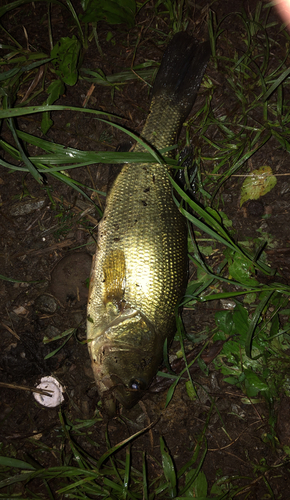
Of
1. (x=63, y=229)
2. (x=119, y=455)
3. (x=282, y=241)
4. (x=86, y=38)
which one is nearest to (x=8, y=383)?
(x=119, y=455)

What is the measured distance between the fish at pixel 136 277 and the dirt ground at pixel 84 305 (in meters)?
0.49

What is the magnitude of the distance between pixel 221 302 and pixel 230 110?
6.15 ft

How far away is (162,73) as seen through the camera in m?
2.63

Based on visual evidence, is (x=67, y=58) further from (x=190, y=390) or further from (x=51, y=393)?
(x=190, y=390)

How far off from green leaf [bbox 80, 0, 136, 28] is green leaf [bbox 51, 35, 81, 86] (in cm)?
27

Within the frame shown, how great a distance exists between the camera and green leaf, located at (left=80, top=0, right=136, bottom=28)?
268 centimetres

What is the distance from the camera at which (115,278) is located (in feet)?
7.59

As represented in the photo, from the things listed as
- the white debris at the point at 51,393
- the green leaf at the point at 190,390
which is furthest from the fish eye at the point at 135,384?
the white debris at the point at 51,393

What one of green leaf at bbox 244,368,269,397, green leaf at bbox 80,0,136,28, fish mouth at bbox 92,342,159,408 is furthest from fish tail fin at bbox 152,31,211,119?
green leaf at bbox 244,368,269,397

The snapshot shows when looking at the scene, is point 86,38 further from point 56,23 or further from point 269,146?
point 269,146

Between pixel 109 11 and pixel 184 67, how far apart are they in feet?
2.95

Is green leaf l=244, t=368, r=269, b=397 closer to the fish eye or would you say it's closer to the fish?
the fish

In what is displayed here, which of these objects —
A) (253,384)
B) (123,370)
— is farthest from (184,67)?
(253,384)

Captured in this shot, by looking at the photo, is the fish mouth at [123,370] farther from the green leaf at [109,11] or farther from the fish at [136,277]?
the green leaf at [109,11]
